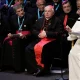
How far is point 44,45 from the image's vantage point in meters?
5.65

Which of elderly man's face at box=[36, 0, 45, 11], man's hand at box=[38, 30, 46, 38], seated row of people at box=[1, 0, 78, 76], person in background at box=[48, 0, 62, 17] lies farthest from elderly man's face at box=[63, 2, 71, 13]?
man's hand at box=[38, 30, 46, 38]

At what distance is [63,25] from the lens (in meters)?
5.89

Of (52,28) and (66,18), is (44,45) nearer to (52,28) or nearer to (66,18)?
(52,28)

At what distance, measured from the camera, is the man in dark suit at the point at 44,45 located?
5660 mm

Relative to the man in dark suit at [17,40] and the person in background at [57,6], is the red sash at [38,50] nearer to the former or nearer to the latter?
the man in dark suit at [17,40]

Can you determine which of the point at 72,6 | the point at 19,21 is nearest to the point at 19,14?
the point at 19,21

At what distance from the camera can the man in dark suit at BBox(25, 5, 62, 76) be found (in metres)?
5.66

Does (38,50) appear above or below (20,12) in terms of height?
below

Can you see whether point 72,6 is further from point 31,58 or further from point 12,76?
point 12,76

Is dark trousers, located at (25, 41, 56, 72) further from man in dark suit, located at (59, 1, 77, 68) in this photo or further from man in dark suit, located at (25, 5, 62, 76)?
man in dark suit, located at (59, 1, 77, 68)

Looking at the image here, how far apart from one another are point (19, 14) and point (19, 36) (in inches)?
18.0

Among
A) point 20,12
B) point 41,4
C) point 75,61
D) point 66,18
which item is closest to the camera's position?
point 75,61

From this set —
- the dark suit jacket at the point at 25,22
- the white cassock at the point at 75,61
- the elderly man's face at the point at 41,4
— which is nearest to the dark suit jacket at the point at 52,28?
the dark suit jacket at the point at 25,22

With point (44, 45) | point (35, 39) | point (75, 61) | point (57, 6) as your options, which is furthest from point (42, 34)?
point (75, 61)
